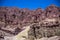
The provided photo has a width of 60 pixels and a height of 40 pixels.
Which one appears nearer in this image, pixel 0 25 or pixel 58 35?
pixel 58 35

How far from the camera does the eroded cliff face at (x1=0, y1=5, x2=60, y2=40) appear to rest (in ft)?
9.28

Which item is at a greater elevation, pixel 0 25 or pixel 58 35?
pixel 0 25

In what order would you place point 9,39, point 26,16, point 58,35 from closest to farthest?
point 58,35, point 9,39, point 26,16

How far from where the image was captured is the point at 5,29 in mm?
3396

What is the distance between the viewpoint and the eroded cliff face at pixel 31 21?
9.28 ft

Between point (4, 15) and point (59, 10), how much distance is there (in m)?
1.40

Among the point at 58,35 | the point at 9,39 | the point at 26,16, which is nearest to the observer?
the point at 58,35

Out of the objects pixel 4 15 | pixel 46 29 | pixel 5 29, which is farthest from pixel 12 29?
pixel 46 29

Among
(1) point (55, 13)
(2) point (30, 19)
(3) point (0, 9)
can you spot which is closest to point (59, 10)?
(1) point (55, 13)

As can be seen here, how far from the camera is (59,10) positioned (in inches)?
114

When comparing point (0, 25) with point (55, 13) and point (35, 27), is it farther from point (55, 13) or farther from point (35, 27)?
point (55, 13)

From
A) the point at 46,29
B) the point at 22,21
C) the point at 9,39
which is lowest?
the point at 9,39

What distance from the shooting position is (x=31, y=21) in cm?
322

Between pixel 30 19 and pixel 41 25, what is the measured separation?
475 millimetres
